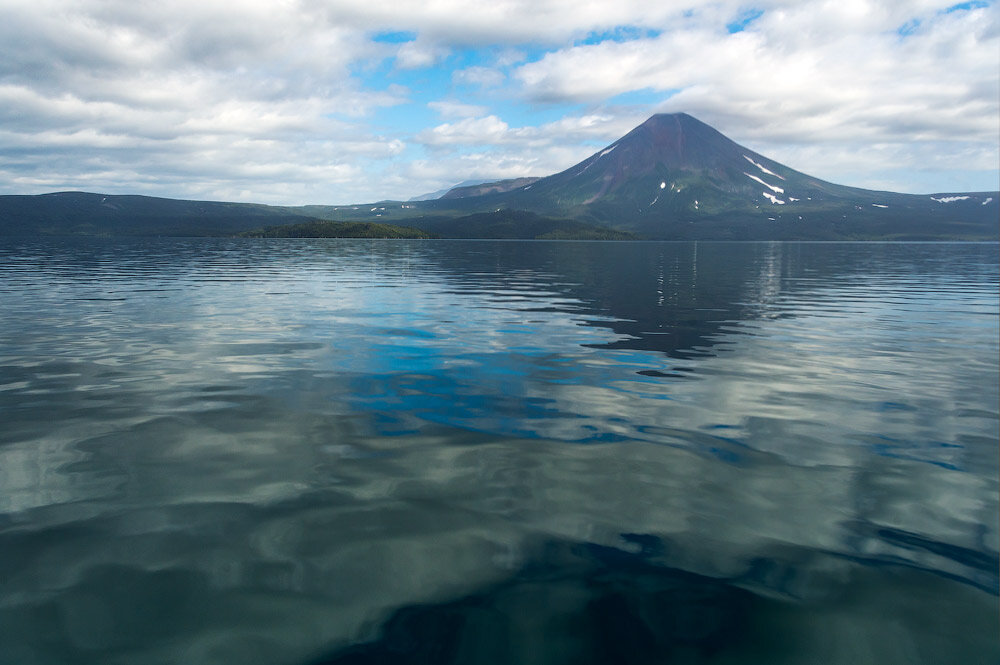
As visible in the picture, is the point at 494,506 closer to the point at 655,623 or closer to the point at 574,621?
the point at 574,621

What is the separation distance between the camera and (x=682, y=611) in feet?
22.0

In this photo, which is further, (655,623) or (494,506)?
(494,506)

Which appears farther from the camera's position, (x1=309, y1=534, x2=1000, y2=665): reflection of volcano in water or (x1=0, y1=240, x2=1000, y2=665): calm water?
(x1=0, y1=240, x2=1000, y2=665): calm water

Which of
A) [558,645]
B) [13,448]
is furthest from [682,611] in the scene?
[13,448]

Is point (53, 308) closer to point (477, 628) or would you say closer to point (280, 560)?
point (280, 560)

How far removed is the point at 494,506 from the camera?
9289 millimetres

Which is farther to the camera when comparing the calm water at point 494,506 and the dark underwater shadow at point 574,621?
the calm water at point 494,506

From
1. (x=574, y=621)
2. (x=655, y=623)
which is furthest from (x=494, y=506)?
(x=655, y=623)

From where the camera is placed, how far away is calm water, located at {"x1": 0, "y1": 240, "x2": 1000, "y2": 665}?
6.33 meters

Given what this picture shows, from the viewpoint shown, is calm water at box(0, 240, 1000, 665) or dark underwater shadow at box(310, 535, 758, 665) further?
calm water at box(0, 240, 1000, 665)

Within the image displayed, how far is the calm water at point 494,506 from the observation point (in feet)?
20.8

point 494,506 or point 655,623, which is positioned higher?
point 494,506

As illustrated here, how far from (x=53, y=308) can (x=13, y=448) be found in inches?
1035

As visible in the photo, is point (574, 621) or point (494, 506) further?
point (494, 506)
